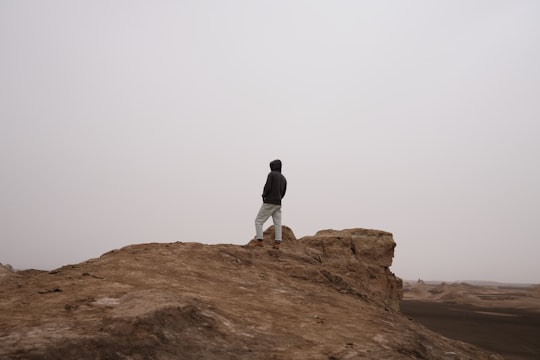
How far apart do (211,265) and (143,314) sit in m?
3.65

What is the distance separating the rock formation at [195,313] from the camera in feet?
14.1

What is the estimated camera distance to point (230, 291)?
7062mm

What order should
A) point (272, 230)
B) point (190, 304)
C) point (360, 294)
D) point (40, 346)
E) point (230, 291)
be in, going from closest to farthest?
point (40, 346) → point (190, 304) → point (230, 291) → point (360, 294) → point (272, 230)

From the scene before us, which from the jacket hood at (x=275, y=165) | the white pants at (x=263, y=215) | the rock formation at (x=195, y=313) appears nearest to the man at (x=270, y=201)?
the white pants at (x=263, y=215)

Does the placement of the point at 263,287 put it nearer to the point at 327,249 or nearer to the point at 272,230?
the point at 272,230

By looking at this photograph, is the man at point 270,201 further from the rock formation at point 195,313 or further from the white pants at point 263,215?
the rock formation at point 195,313

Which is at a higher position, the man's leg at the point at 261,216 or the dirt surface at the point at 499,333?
the man's leg at the point at 261,216

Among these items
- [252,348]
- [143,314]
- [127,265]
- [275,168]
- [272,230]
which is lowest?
[252,348]

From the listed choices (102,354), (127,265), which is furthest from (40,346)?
(127,265)

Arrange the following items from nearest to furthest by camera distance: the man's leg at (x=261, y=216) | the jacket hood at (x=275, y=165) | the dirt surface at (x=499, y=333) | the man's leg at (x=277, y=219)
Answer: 1. the man's leg at (x=261, y=216)
2. the man's leg at (x=277, y=219)
3. the jacket hood at (x=275, y=165)
4. the dirt surface at (x=499, y=333)

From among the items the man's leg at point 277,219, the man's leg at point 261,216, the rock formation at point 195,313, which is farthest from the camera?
the man's leg at point 277,219

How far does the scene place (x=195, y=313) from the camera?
17.1 ft

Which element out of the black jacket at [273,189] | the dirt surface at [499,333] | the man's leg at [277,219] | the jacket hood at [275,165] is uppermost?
the jacket hood at [275,165]

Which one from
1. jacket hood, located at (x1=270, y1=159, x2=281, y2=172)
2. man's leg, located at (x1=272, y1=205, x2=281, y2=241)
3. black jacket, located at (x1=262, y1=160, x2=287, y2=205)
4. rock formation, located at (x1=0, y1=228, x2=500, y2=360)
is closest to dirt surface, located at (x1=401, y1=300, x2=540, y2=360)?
rock formation, located at (x1=0, y1=228, x2=500, y2=360)
